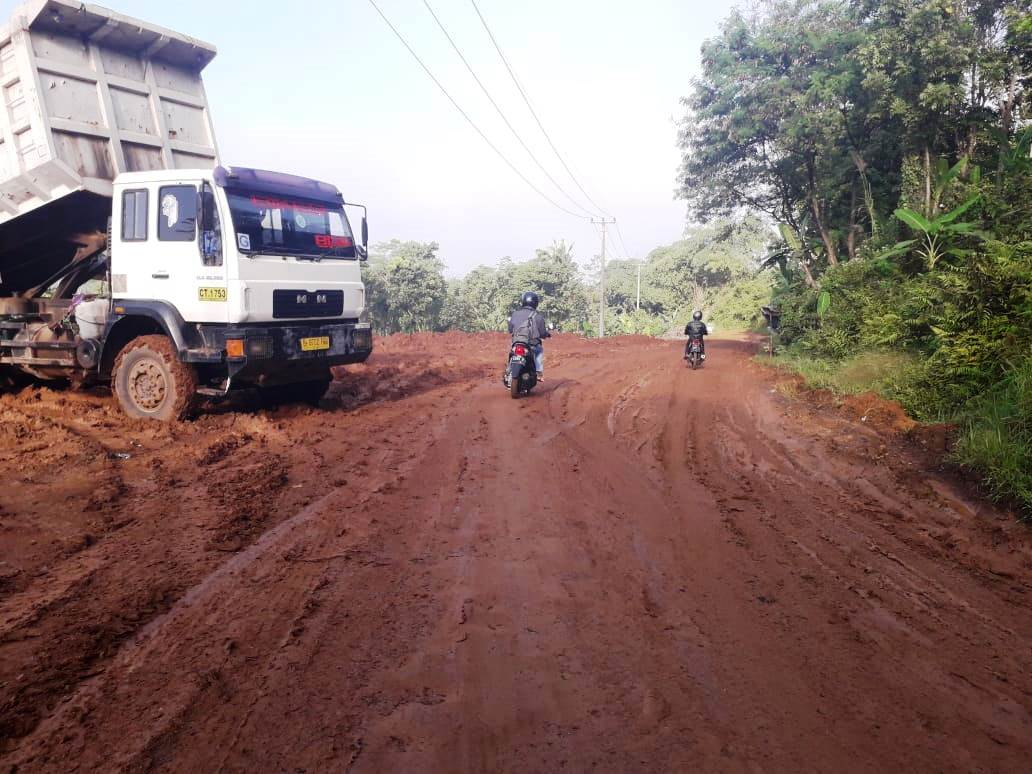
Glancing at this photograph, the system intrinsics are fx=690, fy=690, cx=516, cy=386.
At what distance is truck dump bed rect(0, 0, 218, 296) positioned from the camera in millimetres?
7660

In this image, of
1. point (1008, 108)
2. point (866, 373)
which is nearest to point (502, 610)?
point (866, 373)

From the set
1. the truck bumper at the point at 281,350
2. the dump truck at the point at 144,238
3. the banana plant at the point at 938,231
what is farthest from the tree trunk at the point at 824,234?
the truck bumper at the point at 281,350

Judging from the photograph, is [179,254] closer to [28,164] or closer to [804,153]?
[28,164]

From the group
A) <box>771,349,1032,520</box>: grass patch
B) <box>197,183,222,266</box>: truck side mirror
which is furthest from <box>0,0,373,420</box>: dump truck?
<box>771,349,1032,520</box>: grass patch

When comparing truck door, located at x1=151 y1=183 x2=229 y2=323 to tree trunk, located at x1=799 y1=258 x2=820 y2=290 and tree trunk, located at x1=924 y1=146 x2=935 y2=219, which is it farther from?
tree trunk, located at x1=799 y1=258 x2=820 y2=290

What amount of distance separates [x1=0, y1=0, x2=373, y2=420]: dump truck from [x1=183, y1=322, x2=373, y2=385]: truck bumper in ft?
0.06

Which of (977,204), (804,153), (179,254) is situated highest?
(804,153)

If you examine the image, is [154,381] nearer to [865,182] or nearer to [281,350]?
[281,350]

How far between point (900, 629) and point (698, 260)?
44.8 m

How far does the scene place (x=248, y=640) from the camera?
3.24 m

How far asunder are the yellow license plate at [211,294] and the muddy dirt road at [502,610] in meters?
1.61

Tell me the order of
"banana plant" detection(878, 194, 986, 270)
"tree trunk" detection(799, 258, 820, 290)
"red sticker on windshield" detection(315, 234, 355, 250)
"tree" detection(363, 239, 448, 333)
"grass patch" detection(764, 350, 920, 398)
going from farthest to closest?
1. "tree" detection(363, 239, 448, 333)
2. "tree trunk" detection(799, 258, 820, 290)
3. "banana plant" detection(878, 194, 986, 270)
4. "grass patch" detection(764, 350, 920, 398)
5. "red sticker on windshield" detection(315, 234, 355, 250)

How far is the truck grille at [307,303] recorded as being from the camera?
Answer: 7.92m

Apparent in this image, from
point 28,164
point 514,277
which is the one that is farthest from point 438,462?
point 514,277
